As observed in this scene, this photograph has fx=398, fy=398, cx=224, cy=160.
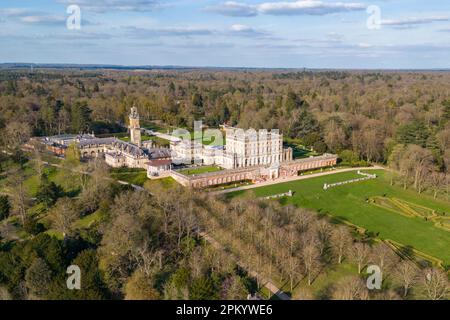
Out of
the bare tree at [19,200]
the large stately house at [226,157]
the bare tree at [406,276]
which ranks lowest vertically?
the bare tree at [406,276]

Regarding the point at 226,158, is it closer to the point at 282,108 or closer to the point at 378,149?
the point at 378,149

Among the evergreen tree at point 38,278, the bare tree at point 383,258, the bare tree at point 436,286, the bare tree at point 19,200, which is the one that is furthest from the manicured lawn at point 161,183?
the bare tree at point 436,286

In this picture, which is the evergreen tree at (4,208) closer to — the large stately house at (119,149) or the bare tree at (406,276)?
the large stately house at (119,149)

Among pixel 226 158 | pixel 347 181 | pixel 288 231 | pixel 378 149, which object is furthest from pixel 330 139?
pixel 288 231

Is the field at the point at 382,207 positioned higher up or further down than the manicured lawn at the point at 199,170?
further down

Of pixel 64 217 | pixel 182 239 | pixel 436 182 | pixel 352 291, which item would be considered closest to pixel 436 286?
pixel 352 291
